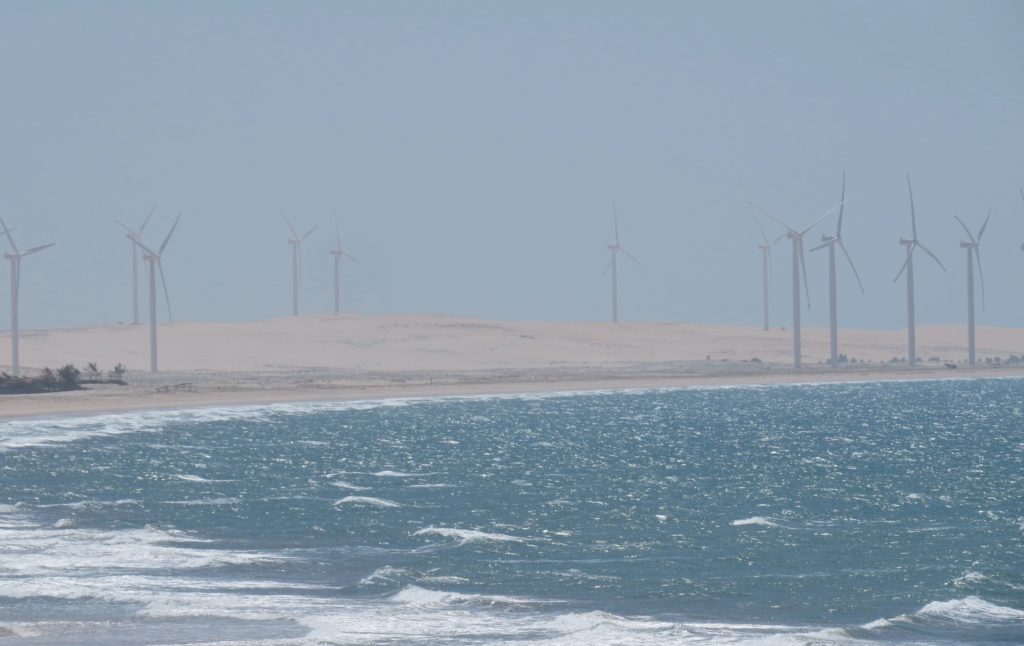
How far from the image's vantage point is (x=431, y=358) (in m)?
142

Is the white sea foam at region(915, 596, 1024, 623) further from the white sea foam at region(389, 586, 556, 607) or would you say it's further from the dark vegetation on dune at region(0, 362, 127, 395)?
the dark vegetation on dune at region(0, 362, 127, 395)

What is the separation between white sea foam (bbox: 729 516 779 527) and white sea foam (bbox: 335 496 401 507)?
24.8ft

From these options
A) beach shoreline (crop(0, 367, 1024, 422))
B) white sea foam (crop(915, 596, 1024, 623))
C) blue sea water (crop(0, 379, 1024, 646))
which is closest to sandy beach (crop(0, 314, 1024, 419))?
beach shoreline (crop(0, 367, 1024, 422))

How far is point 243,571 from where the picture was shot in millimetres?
23062

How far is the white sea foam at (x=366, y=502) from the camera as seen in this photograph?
33031mm

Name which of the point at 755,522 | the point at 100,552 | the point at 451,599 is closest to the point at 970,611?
the point at 451,599

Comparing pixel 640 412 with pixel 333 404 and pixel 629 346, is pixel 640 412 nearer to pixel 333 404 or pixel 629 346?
pixel 333 404

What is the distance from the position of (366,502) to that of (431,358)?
356ft

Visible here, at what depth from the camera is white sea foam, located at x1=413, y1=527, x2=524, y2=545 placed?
26922 millimetres

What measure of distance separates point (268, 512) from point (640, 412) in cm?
4731

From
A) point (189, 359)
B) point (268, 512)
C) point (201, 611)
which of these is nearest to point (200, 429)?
point (268, 512)

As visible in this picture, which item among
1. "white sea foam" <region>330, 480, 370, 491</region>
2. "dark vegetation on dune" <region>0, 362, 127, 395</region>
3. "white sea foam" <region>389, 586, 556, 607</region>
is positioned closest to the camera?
"white sea foam" <region>389, 586, 556, 607</region>

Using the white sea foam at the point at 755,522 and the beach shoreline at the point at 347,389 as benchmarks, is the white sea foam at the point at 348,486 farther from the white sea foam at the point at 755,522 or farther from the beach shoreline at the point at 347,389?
the beach shoreline at the point at 347,389

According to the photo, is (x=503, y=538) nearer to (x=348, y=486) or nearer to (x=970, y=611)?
(x=970, y=611)
